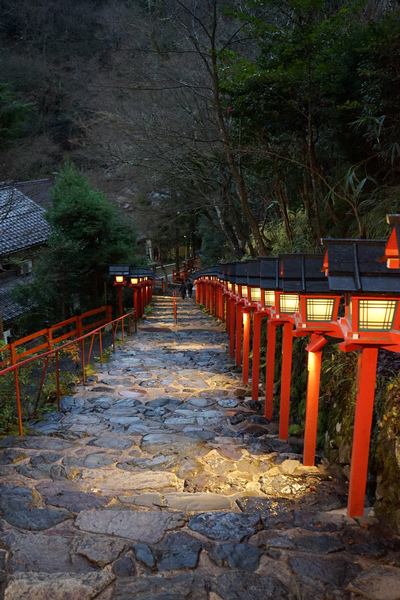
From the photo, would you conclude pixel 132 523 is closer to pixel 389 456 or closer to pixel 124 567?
pixel 124 567

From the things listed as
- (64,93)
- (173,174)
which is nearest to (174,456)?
(173,174)

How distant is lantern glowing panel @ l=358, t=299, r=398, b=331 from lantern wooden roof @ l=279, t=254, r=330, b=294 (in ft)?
4.20

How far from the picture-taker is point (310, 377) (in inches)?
213

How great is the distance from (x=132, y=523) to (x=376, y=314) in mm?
3052

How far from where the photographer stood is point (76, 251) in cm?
2227

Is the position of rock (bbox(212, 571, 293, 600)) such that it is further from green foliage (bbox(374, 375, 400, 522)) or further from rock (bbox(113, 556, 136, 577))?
green foliage (bbox(374, 375, 400, 522))

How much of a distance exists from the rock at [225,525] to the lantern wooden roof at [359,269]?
2.39 meters

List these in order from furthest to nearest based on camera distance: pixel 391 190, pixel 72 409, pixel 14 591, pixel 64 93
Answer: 1. pixel 64 93
2. pixel 391 190
3. pixel 72 409
4. pixel 14 591

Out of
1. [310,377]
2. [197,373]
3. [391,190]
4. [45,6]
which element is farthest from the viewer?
[45,6]

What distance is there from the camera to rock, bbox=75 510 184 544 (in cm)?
378

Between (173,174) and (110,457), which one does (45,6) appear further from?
(110,457)

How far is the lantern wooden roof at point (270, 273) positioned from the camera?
253 inches

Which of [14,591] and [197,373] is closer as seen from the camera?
[14,591]

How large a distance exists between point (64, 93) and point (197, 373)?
135 feet
